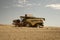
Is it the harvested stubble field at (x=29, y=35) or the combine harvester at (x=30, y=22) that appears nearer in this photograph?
the harvested stubble field at (x=29, y=35)

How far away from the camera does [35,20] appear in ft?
112

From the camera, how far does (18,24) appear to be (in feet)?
111

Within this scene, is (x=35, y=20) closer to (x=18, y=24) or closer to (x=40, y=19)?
(x=40, y=19)

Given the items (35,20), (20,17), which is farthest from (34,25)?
(20,17)

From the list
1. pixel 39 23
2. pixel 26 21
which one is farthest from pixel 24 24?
pixel 39 23

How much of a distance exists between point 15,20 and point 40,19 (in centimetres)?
483

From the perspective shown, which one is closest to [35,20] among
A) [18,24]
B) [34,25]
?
[34,25]

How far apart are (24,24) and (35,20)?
220 cm

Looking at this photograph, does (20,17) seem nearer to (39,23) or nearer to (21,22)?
(21,22)

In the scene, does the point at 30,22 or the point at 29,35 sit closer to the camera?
the point at 29,35

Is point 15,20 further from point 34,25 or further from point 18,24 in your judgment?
point 34,25

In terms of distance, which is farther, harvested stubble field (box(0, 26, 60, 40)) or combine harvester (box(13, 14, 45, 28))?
combine harvester (box(13, 14, 45, 28))

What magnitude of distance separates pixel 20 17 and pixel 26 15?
1272 mm

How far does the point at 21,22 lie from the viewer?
34.0 metres
